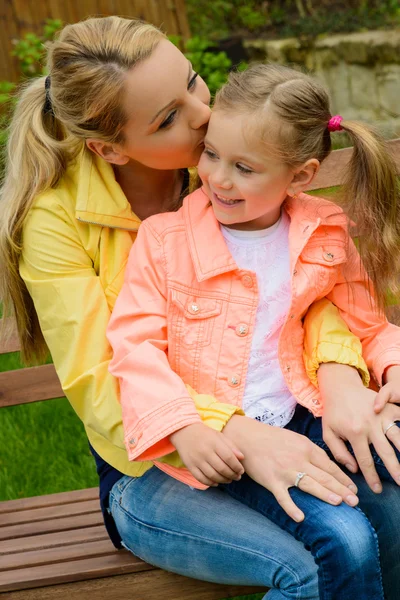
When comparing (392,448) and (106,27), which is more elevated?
(106,27)

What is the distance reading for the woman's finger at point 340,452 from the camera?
216cm

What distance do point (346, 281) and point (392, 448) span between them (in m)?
0.46

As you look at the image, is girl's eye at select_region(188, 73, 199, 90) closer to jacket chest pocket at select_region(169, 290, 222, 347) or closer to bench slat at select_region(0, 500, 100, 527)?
jacket chest pocket at select_region(169, 290, 222, 347)

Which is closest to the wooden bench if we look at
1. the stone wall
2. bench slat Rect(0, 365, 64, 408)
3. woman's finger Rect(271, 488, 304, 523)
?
bench slat Rect(0, 365, 64, 408)

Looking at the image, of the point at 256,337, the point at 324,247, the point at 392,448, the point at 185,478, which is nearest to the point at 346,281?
the point at 324,247

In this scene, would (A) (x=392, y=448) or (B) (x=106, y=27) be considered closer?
(A) (x=392, y=448)

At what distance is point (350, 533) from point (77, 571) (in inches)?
30.5

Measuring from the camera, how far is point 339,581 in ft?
6.35

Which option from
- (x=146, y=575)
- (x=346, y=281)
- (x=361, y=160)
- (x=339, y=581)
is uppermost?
(x=361, y=160)

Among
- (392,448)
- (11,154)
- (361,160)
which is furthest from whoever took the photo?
(11,154)

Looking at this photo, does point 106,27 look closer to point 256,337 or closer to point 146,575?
point 256,337

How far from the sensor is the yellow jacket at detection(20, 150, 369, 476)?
2.25 m

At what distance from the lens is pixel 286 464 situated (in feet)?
6.72

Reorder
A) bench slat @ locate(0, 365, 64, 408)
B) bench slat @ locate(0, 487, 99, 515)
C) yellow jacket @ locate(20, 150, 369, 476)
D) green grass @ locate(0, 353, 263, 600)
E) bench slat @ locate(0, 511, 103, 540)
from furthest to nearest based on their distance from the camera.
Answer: green grass @ locate(0, 353, 263, 600) → bench slat @ locate(0, 365, 64, 408) → bench slat @ locate(0, 487, 99, 515) → bench slat @ locate(0, 511, 103, 540) → yellow jacket @ locate(20, 150, 369, 476)
